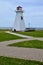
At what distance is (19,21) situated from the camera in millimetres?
53031

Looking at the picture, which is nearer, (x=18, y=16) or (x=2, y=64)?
(x=2, y=64)

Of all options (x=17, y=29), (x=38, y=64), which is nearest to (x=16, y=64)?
(x=38, y=64)

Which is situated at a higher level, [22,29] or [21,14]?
[21,14]

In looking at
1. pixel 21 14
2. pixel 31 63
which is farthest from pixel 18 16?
pixel 31 63

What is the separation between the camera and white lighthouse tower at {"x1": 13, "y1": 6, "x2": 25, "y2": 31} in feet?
172

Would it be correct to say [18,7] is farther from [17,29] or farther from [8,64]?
[8,64]

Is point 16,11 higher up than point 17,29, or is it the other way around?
point 16,11

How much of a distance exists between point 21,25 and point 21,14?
320 centimetres

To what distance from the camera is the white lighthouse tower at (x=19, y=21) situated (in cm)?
5250

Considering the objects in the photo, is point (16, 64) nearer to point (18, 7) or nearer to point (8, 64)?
point (8, 64)

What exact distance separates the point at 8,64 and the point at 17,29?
43.4 m

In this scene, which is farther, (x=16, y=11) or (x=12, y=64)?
(x=16, y=11)

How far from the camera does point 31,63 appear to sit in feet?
30.3

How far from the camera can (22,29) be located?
174 feet
